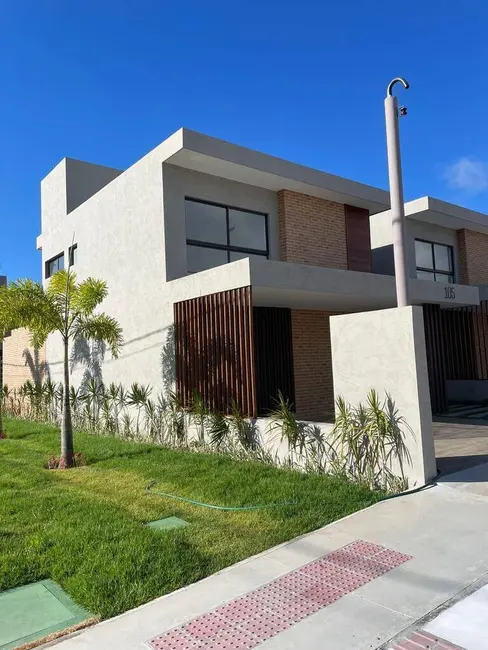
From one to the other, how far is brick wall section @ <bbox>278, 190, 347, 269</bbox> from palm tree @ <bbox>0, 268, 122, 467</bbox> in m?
5.09

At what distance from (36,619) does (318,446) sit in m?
4.58

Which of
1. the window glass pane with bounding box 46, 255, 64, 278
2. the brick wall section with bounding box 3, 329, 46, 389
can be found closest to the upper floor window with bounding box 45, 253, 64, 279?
the window glass pane with bounding box 46, 255, 64, 278

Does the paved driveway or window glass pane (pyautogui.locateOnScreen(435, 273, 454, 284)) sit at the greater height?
window glass pane (pyautogui.locateOnScreen(435, 273, 454, 284))

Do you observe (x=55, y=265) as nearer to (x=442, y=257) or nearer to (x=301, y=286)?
(x=301, y=286)

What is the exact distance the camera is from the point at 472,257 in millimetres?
17969

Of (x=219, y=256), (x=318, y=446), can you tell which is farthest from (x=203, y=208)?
(x=318, y=446)

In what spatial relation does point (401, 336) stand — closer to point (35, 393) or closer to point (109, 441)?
point (109, 441)

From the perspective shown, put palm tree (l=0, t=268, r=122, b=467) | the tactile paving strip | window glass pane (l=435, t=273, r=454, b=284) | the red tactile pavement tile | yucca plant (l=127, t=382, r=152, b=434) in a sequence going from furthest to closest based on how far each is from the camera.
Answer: window glass pane (l=435, t=273, r=454, b=284) < yucca plant (l=127, t=382, r=152, b=434) < palm tree (l=0, t=268, r=122, b=467) < the tactile paving strip < the red tactile pavement tile

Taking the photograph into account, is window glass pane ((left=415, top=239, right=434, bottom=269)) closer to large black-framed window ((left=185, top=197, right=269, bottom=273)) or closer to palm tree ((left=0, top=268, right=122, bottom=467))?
large black-framed window ((left=185, top=197, right=269, bottom=273))

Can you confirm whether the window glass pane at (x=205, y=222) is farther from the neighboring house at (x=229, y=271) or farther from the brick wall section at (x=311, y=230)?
the brick wall section at (x=311, y=230)

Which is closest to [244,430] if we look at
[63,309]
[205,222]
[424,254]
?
[63,309]

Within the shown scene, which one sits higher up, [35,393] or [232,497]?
[35,393]

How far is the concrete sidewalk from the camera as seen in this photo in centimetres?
326

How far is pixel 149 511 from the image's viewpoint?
5.96 metres
